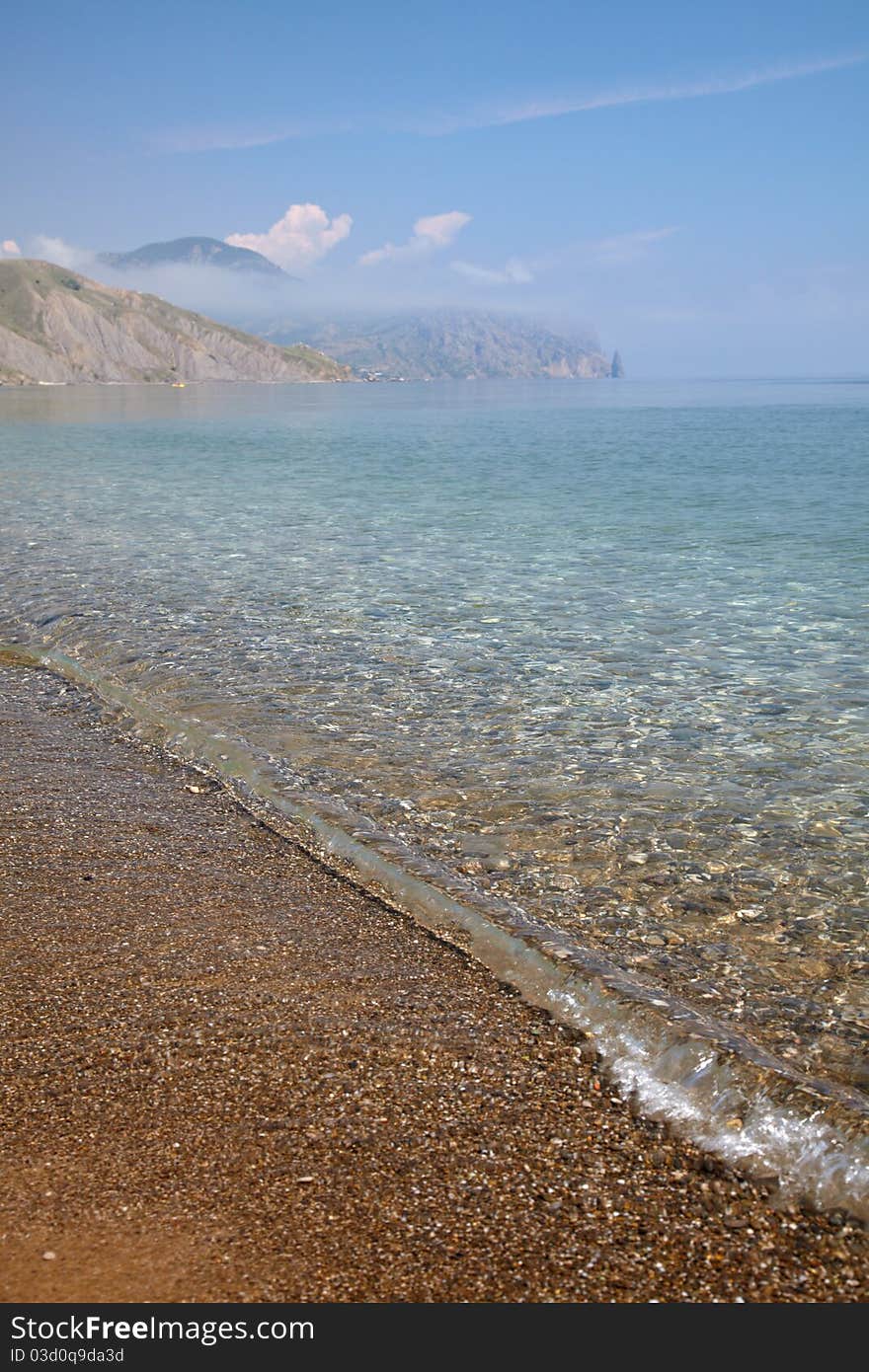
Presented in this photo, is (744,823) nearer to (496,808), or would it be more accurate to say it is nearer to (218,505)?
(496,808)

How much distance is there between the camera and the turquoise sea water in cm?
769

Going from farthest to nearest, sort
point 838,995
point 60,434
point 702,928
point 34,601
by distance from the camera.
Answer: point 60,434
point 34,601
point 702,928
point 838,995

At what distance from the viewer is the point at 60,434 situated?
226 ft

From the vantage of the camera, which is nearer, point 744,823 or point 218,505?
point 744,823

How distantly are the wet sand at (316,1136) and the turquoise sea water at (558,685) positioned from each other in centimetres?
135

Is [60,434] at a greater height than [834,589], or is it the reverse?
[60,434]

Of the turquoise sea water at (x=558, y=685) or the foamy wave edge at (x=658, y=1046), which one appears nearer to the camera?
the foamy wave edge at (x=658, y=1046)

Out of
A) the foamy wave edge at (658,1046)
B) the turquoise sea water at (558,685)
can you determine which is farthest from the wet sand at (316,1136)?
the turquoise sea water at (558,685)

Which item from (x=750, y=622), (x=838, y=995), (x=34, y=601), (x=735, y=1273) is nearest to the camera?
(x=735, y=1273)

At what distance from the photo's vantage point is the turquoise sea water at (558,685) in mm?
7688

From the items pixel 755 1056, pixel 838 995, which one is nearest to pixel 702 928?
pixel 838 995

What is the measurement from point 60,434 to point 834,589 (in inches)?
2364

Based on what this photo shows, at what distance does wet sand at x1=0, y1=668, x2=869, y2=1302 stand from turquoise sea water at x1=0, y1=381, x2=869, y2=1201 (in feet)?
4.41

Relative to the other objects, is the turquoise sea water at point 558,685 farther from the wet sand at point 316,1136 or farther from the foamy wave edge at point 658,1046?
the wet sand at point 316,1136
